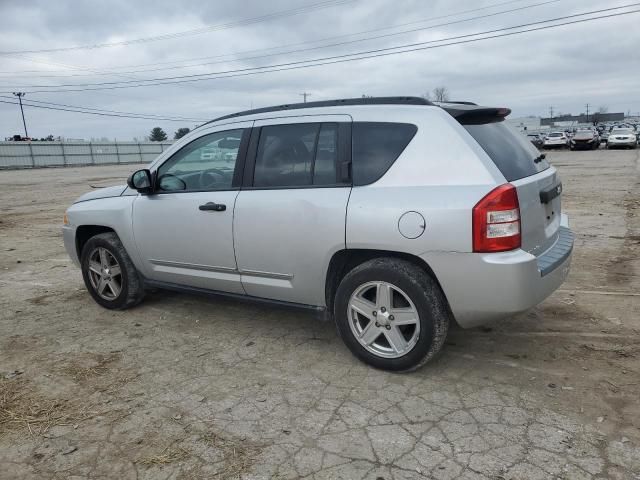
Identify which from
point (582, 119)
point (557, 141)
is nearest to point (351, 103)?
point (557, 141)

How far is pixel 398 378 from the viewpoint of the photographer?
3.50 m

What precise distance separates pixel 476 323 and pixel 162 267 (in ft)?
9.02

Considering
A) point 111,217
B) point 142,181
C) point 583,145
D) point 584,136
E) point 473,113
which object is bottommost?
point 583,145

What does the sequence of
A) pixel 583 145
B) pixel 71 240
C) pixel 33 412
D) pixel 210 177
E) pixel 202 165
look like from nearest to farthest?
pixel 33 412 < pixel 210 177 < pixel 202 165 < pixel 71 240 < pixel 583 145

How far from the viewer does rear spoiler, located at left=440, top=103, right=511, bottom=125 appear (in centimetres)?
342

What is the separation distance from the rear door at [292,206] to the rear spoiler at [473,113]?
→ 0.72 metres

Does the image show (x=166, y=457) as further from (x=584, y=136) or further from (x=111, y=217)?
(x=584, y=136)

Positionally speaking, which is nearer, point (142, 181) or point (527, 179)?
point (527, 179)

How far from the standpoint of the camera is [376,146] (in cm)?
351

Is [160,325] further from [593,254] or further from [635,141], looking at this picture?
[635,141]

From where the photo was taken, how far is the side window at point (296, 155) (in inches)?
145

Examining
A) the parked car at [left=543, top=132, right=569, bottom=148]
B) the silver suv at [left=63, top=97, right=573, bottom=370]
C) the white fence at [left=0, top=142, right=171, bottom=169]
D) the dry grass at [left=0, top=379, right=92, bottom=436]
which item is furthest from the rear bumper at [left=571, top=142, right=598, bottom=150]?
the dry grass at [left=0, top=379, right=92, bottom=436]

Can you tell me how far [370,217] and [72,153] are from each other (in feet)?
172

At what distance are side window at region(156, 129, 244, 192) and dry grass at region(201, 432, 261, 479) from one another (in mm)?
2022
